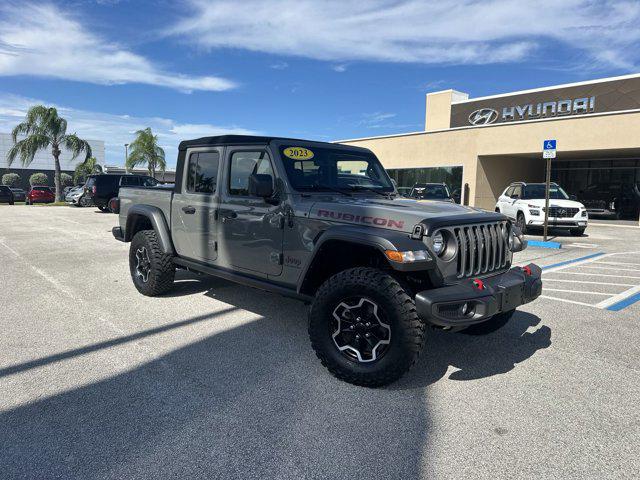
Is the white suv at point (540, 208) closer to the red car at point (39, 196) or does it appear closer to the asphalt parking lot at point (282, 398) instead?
the asphalt parking lot at point (282, 398)

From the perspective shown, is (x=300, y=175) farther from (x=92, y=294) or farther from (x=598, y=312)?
(x=598, y=312)

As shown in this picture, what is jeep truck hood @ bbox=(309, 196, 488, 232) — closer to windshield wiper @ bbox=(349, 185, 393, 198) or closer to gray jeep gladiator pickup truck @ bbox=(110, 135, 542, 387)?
gray jeep gladiator pickup truck @ bbox=(110, 135, 542, 387)

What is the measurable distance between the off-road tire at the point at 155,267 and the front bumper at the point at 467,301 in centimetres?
348

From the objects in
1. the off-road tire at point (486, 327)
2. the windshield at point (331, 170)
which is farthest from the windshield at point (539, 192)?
the off-road tire at point (486, 327)

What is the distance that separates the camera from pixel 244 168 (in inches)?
179

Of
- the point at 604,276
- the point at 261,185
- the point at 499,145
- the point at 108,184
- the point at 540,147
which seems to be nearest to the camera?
the point at 261,185

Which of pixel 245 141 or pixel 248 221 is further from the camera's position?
pixel 245 141

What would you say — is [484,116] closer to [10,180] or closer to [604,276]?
[604,276]

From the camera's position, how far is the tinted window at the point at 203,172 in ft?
16.0

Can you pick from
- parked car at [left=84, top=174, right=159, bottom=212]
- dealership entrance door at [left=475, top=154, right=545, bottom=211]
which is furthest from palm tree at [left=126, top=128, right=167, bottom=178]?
dealership entrance door at [left=475, top=154, right=545, bottom=211]

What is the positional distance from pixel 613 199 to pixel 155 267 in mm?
23304

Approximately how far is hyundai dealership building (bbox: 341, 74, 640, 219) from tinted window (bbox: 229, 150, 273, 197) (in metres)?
18.5

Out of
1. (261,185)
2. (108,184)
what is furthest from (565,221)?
(108,184)

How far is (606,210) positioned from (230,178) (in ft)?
75.0
